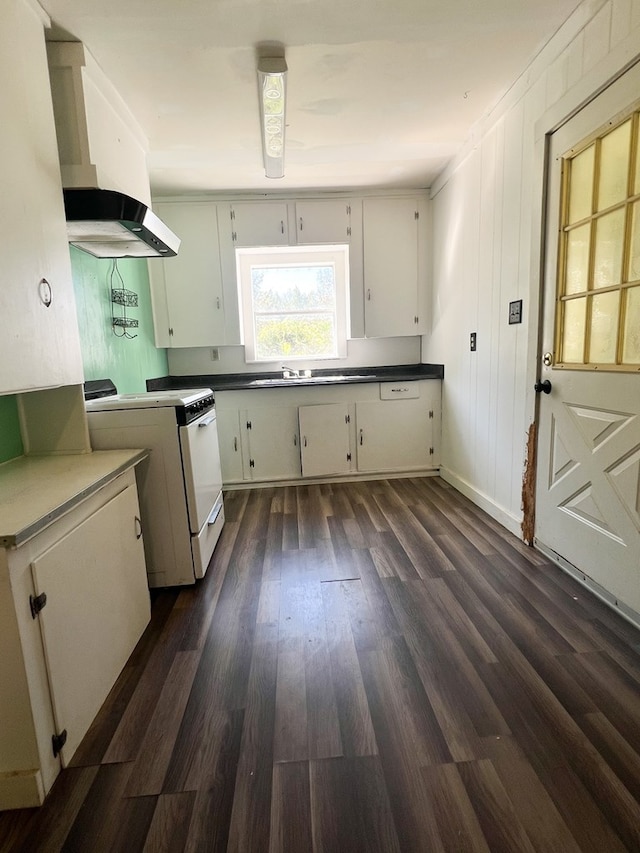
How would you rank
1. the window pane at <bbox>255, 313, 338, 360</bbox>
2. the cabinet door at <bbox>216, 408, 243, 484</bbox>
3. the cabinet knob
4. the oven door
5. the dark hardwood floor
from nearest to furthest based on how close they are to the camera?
the dark hardwood floor → the cabinet knob → the oven door → the cabinet door at <bbox>216, 408, 243, 484</bbox> → the window pane at <bbox>255, 313, 338, 360</bbox>

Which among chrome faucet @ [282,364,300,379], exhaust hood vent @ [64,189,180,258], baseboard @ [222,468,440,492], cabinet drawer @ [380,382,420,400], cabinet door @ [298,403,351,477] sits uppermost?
exhaust hood vent @ [64,189,180,258]

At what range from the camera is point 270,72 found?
181 cm

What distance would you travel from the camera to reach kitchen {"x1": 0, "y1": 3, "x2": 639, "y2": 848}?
1540mm

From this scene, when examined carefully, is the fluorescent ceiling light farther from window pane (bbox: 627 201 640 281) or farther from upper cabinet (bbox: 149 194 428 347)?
window pane (bbox: 627 201 640 281)

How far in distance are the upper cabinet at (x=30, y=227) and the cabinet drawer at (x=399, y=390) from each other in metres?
2.41

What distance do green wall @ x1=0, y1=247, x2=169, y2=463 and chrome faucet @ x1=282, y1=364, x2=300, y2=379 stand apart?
3.78 feet

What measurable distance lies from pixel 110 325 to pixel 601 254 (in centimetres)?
270

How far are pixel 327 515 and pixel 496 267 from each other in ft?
6.46

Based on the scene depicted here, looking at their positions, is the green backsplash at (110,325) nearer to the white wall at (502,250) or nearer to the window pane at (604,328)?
the white wall at (502,250)

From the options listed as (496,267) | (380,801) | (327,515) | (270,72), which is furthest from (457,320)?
(380,801)

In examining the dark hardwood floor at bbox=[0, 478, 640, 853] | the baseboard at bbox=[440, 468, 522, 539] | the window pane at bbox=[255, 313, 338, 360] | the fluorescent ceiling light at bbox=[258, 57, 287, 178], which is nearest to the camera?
the dark hardwood floor at bbox=[0, 478, 640, 853]

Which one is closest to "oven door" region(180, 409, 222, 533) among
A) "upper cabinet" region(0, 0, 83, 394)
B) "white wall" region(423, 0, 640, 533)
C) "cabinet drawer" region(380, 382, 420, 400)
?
"upper cabinet" region(0, 0, 83, 394)

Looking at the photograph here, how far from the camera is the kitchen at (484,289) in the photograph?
1540mm

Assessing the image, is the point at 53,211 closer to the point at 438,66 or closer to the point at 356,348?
the point at 438,66
